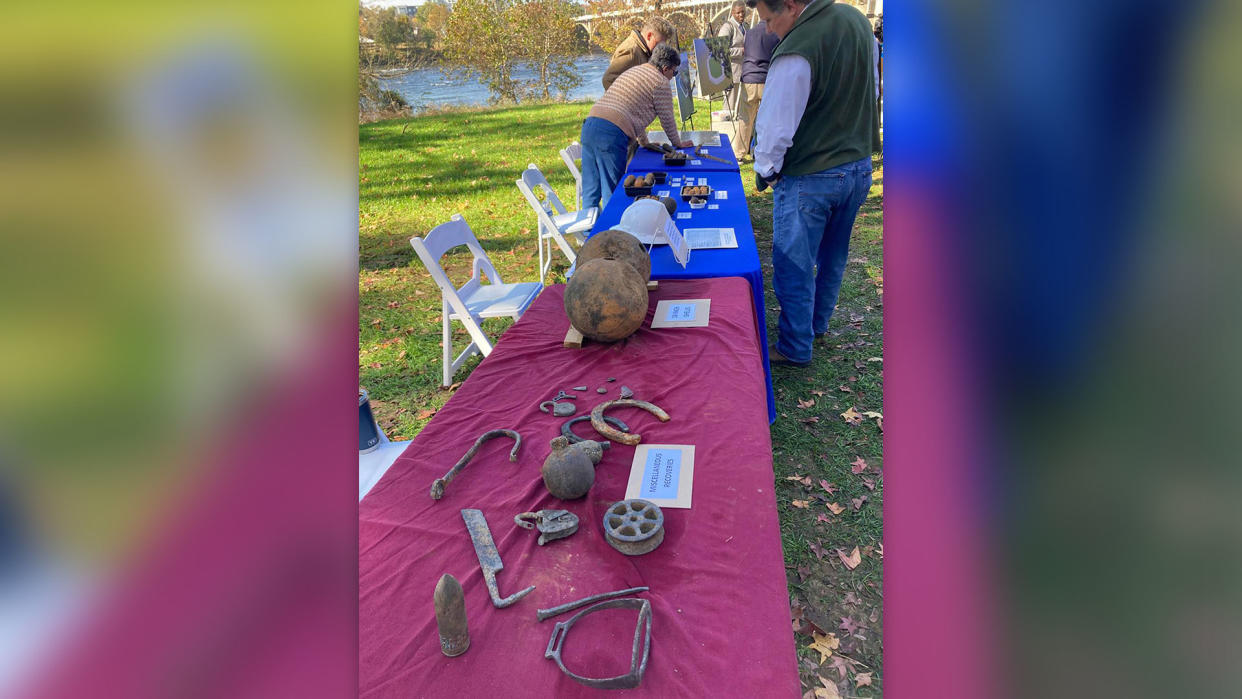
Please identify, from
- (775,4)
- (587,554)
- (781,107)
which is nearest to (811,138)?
(781,107)

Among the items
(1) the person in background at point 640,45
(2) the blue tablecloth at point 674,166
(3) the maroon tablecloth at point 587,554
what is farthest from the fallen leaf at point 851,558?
(1) the person in background at point 640,45

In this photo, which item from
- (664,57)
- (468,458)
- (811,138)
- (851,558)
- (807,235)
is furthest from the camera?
(664,57)

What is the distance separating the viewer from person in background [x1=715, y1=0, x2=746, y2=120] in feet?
33.1

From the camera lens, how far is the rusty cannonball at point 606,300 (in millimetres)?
2836

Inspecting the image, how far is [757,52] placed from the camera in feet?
26.3

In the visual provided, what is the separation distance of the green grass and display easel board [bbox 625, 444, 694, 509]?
1043 millimetres

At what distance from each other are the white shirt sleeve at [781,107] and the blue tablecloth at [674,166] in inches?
74.5

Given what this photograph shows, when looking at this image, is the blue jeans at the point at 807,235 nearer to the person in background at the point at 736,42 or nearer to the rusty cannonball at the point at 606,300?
the rusty cannonball at the point at 606,300

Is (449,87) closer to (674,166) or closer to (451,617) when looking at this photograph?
(674,166)

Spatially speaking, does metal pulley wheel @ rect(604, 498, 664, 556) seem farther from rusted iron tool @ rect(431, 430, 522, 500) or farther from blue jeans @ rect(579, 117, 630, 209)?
blue jeans @ rect(579, 117, 630, 209)

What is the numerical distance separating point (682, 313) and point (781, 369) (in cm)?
169
